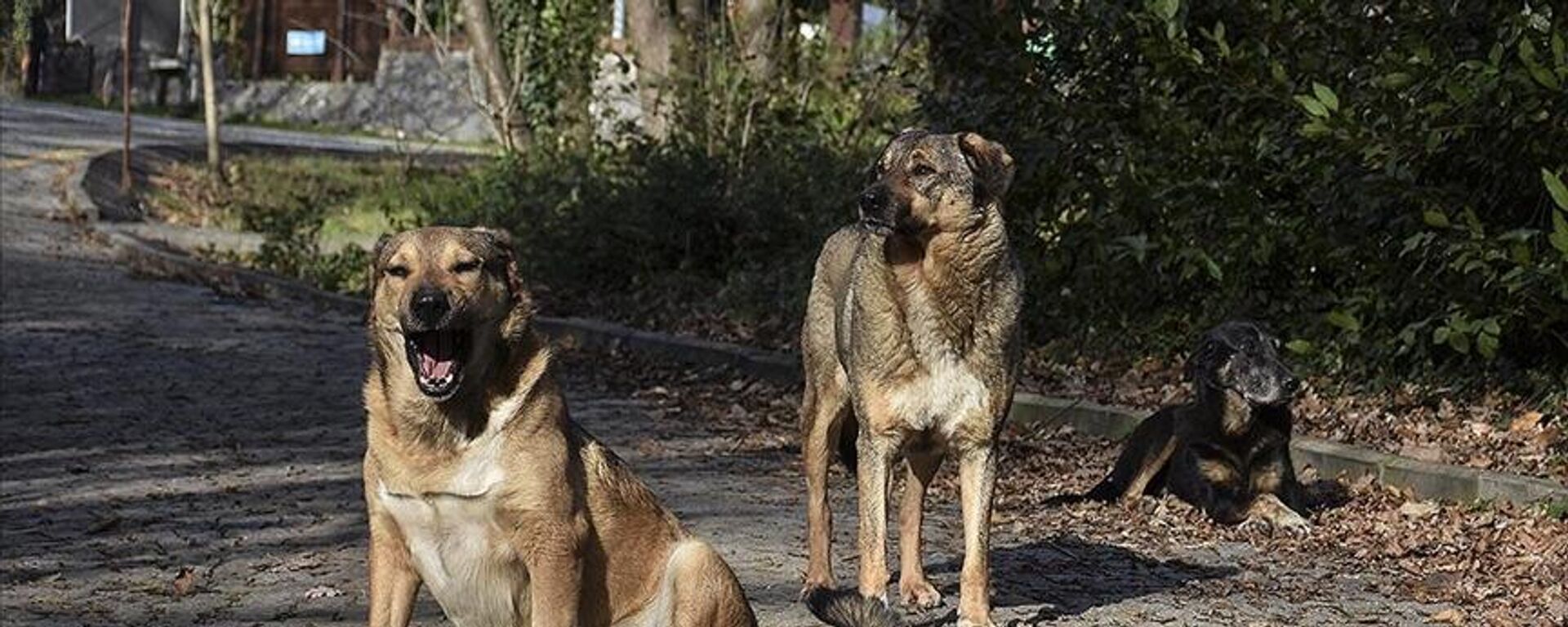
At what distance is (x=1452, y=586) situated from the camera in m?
9.12

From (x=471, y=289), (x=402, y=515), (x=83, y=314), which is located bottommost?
(x=83, y=314)

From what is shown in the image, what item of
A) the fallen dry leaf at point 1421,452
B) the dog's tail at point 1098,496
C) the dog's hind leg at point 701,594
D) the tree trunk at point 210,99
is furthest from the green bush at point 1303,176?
the tree trunk at point 210,99

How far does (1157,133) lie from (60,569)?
709cm

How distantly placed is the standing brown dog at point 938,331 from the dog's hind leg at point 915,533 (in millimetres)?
224

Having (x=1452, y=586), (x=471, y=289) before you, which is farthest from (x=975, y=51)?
(x=471, y=289)

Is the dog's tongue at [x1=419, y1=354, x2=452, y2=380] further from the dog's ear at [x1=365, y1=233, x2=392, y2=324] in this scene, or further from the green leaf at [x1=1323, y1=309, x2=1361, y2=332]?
the green leaf at [x1=1323, y1=309, x2=1361, y2=332]

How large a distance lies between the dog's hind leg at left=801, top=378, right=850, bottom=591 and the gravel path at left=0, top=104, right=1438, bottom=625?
0.17 m

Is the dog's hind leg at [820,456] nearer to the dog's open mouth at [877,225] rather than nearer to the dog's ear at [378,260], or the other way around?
the dog's open mouth at [877,225]

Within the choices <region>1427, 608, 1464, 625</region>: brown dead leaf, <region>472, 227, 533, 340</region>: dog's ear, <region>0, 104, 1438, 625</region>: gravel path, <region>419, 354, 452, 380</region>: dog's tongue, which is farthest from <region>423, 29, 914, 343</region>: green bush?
Answer: <region>419, 354, 452, 380</region>: dog's tongue

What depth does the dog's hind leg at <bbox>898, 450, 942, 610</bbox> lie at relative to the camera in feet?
27.5

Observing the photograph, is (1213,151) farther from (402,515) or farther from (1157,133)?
(402,515)

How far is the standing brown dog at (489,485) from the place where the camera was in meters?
6.34

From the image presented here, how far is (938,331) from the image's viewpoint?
8.12 meters

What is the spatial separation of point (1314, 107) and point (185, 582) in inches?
226
